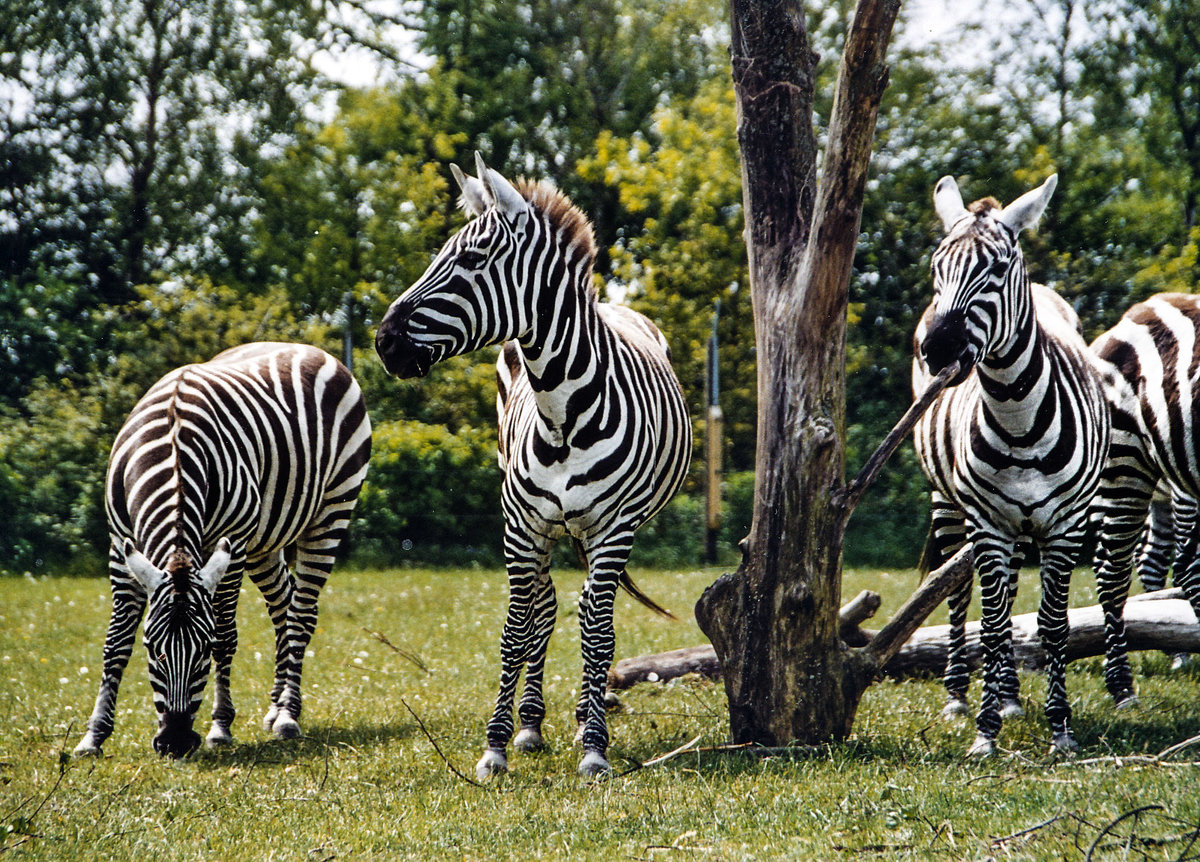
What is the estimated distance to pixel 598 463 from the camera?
5.36m

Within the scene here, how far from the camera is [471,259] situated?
512 cm

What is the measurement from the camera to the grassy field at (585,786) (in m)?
3.83

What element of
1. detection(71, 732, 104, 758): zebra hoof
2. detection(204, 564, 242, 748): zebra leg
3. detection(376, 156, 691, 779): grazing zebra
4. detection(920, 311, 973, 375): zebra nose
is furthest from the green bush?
detection(920, 311, 973, 375): zebra nose

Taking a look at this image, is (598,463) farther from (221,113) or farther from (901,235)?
(221,113)

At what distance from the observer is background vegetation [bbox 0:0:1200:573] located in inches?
672

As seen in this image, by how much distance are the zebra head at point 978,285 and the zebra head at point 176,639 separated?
3810mm

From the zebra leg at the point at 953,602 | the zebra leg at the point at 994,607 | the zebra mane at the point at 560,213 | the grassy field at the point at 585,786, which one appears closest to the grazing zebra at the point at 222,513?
the grassy field at the point at 585,786

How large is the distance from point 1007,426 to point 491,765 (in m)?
3.22

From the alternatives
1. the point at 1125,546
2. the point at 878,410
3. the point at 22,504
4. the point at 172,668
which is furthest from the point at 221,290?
the point at 1125,546

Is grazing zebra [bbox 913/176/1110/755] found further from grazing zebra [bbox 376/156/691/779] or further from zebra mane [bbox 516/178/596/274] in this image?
zebra mane [bbox 516/178/596/274]

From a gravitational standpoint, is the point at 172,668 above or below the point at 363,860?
above

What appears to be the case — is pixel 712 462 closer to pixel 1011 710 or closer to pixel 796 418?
pixel 1011 710

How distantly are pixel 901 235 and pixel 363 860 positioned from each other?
769 inches

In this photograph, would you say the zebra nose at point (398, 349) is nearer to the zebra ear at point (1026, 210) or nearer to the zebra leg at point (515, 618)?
the zebra leg at point (515, 618)
